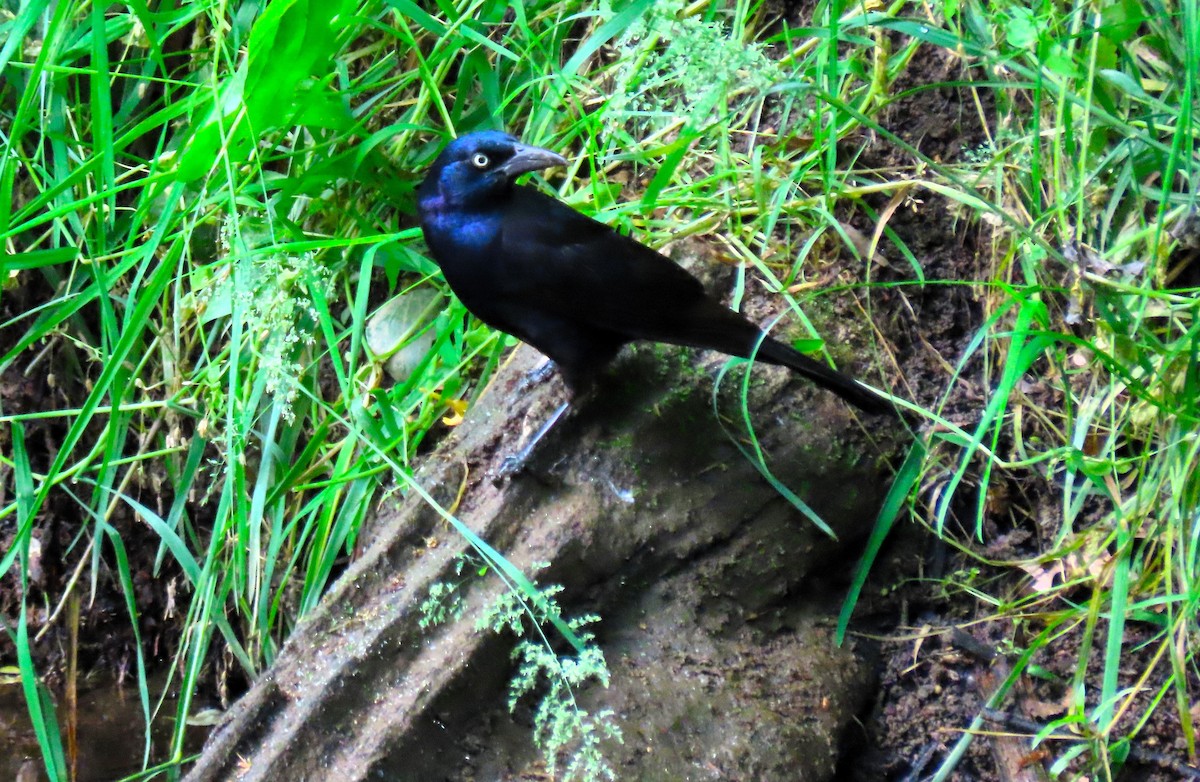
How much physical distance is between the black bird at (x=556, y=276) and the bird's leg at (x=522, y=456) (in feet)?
0.48

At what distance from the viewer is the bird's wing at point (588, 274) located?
2.56 metres

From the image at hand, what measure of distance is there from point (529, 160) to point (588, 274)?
1.05ft

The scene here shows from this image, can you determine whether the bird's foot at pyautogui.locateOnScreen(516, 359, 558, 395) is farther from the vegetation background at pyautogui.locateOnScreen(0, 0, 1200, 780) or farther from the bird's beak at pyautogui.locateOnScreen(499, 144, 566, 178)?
the bird's beak at pyautogui.locateOnScreen(499, 144, 566, 178)

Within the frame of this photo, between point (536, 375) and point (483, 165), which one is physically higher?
point (483, 165)

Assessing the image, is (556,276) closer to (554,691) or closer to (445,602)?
(445,602)

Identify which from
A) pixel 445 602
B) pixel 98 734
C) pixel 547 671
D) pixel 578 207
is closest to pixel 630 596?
pixel 547 671

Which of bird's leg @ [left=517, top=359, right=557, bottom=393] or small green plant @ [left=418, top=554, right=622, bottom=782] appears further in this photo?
bird's leg @ [left=517, top=359, right=557, bottom=393]

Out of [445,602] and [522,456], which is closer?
[445,602]

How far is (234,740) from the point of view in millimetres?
2203

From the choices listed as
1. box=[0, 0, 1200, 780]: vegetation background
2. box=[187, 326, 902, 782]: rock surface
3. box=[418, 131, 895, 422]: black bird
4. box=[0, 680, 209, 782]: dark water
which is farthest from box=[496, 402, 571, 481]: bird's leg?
box=[0, 680, 209, 782]: dark water

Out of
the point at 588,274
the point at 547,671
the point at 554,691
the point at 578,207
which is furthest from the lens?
the point at 578,207

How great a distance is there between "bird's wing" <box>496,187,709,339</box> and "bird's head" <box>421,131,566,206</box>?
3.3 inches

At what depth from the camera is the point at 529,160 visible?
9.02 ft

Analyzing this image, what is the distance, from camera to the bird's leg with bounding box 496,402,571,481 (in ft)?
8.05
